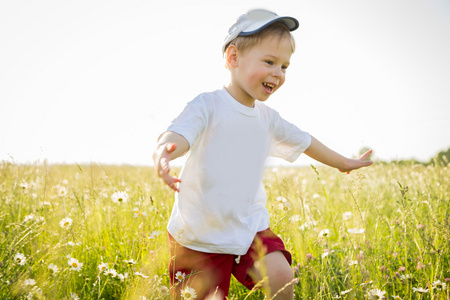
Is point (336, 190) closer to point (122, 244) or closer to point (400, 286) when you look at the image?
point (400, 286)

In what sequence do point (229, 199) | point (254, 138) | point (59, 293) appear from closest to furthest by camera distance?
point (59, 293), point (229, 199), point (254, 138)

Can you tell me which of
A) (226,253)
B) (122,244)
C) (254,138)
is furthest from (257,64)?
(122,244)

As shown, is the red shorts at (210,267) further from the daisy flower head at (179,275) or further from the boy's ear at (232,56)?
the boy's ear at (232,56)

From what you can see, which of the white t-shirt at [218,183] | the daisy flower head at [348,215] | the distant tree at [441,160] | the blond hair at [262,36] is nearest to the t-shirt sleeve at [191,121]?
the white t-shirt at [218,183]

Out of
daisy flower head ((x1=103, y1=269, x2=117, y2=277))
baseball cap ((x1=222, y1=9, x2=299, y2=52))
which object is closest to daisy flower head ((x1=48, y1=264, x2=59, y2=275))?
daisy flower head ((x1=103, y1=269, x2=117, y2=277))

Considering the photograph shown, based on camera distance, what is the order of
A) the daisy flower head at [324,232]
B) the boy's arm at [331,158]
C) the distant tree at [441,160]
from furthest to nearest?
the distant tree at [441,160]
the boy's arm at [331,158]
the daisy flower head at [324,232]

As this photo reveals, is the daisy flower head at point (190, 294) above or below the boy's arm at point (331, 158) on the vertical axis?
below

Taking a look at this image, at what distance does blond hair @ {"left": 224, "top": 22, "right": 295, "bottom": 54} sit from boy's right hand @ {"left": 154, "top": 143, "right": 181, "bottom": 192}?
3.26 feet

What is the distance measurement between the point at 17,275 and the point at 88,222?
3.08 ft

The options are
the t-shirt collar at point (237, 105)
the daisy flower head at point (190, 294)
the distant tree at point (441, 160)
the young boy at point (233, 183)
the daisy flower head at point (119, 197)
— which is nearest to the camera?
the daisy flower head at point (190, 294)

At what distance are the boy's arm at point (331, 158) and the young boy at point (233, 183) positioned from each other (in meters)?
0.58

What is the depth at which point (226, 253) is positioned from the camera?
227 centimetres

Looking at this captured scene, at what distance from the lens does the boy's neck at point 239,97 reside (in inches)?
93.7

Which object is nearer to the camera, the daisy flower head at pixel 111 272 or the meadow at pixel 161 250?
the meadow at pixel 161 250
